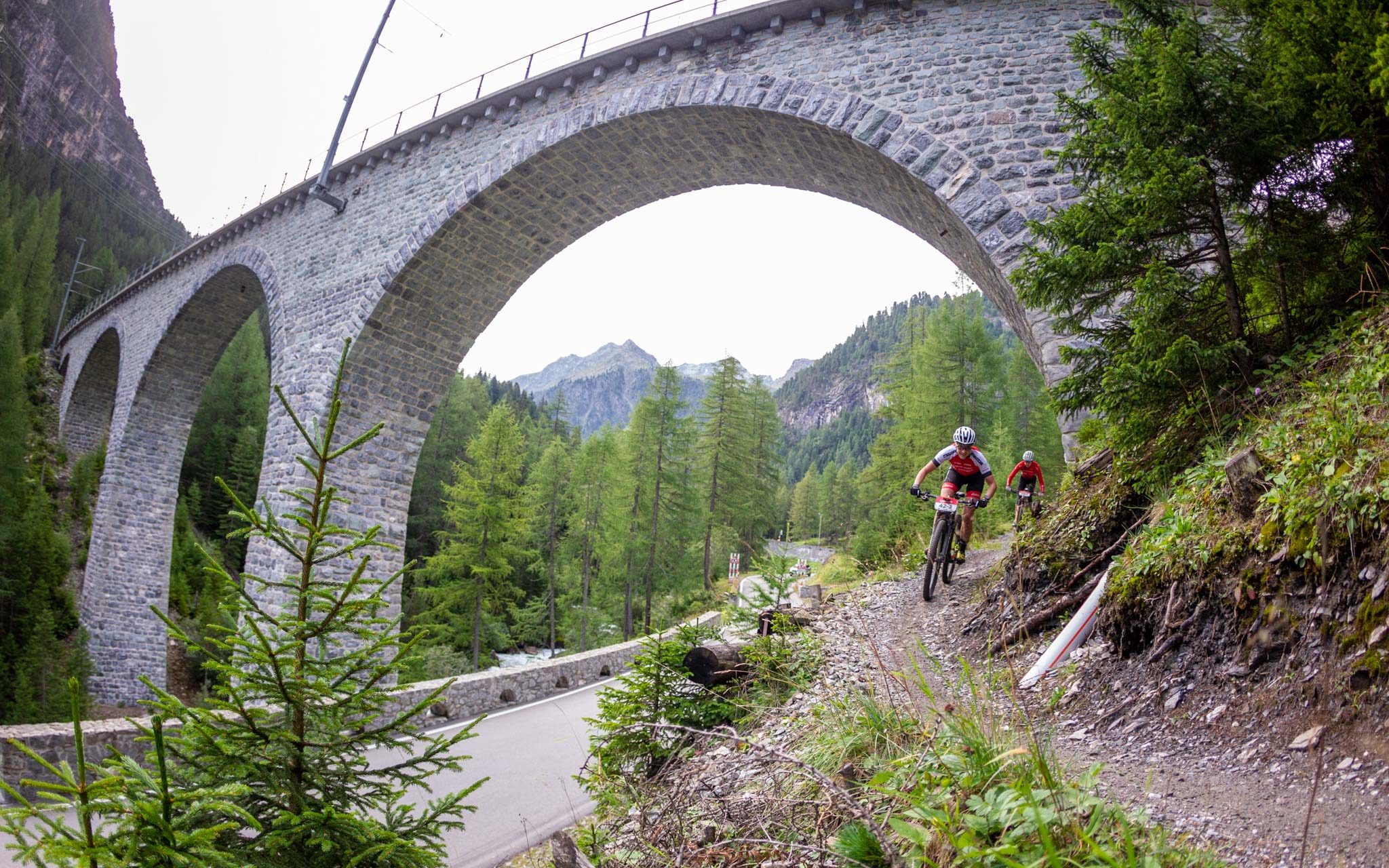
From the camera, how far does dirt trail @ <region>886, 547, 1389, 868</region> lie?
1.62m

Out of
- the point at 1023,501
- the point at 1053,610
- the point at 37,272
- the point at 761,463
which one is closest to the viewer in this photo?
the point at 1053,610

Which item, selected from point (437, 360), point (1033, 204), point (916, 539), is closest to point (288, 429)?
point (437, 360)

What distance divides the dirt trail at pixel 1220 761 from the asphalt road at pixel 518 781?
2576mm

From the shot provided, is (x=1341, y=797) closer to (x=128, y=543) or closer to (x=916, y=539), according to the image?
(x=916, y=539)

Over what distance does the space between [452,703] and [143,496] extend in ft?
47.6

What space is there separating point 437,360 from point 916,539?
848 centimetres

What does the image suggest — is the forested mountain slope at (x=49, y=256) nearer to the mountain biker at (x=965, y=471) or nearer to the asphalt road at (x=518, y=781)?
the asphalt road at (x=518, y=781)

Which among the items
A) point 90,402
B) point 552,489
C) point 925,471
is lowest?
point 925,471

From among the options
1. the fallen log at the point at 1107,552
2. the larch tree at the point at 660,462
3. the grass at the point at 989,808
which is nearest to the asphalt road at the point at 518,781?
the grass at the point at 989,808

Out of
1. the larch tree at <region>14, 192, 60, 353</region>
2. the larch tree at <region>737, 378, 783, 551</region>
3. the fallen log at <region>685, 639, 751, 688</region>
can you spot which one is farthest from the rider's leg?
the larch tree at <region>14, 192, 60, 353</region>

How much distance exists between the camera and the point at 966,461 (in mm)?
6496

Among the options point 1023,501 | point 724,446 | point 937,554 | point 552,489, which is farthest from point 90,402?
point 1023,501

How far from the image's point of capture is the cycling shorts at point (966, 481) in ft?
21.3

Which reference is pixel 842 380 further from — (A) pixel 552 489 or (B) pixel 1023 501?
(B) pixel 1023 501
